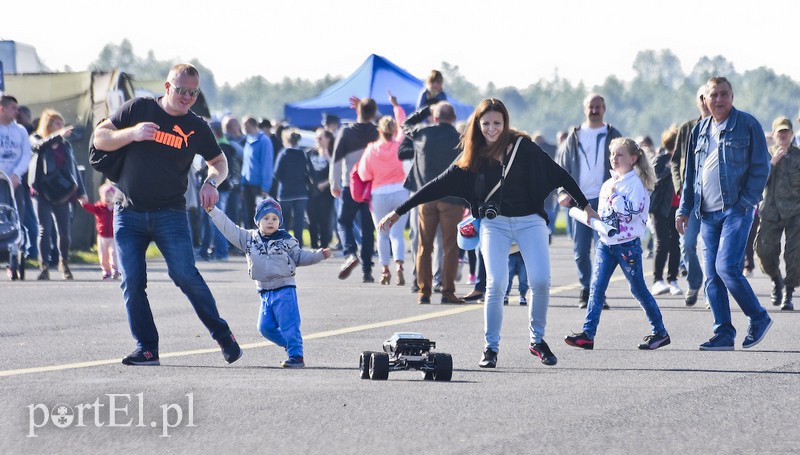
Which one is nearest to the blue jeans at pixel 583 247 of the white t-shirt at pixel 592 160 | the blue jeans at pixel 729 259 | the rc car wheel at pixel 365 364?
the white t-shirt at pixel 592 160

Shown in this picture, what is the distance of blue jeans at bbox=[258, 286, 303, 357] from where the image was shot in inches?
389

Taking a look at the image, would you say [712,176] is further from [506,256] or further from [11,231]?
[11,231]

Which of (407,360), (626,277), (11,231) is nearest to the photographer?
(407,360)

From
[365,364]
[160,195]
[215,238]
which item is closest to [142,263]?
[160,195]

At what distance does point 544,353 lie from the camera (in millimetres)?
9898

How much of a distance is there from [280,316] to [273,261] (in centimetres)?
36

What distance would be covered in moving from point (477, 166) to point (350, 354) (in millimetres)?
1624

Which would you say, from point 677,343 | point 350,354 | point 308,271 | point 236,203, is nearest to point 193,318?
point 350,354

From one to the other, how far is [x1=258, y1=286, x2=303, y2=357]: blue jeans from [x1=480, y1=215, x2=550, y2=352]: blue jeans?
1.22 m

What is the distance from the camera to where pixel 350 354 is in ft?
34.6

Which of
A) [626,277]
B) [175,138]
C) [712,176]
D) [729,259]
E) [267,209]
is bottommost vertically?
[626,277]

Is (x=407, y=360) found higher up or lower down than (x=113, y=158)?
lower down

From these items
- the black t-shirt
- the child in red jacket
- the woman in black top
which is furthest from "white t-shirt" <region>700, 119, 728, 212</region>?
the child in red jacket

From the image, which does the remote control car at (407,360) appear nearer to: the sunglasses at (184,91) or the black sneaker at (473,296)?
the sunglasses at (184,91)
